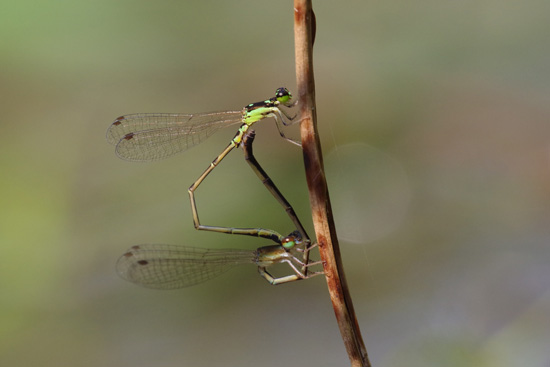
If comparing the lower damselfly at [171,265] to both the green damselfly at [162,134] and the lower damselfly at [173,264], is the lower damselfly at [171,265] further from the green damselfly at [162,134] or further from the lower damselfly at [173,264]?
the green damselfly at [162,134]

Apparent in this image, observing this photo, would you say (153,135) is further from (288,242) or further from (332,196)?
(332,196)

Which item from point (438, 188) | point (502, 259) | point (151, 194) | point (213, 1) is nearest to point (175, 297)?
point (151, 194)

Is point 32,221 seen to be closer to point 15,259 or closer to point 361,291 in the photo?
point 15,259

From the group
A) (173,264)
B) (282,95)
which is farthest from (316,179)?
(173,264)

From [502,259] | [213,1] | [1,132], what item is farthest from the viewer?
[213,1]

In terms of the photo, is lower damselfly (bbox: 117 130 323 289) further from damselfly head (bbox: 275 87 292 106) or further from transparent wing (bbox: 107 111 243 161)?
damselfly head (bbox: 275 87 292 106)

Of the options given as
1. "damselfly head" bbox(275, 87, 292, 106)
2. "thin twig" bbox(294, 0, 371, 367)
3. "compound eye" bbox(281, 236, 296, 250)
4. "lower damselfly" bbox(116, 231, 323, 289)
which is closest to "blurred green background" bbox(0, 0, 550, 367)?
"lower damselfly" bbox(116, 231, 323, 289)
